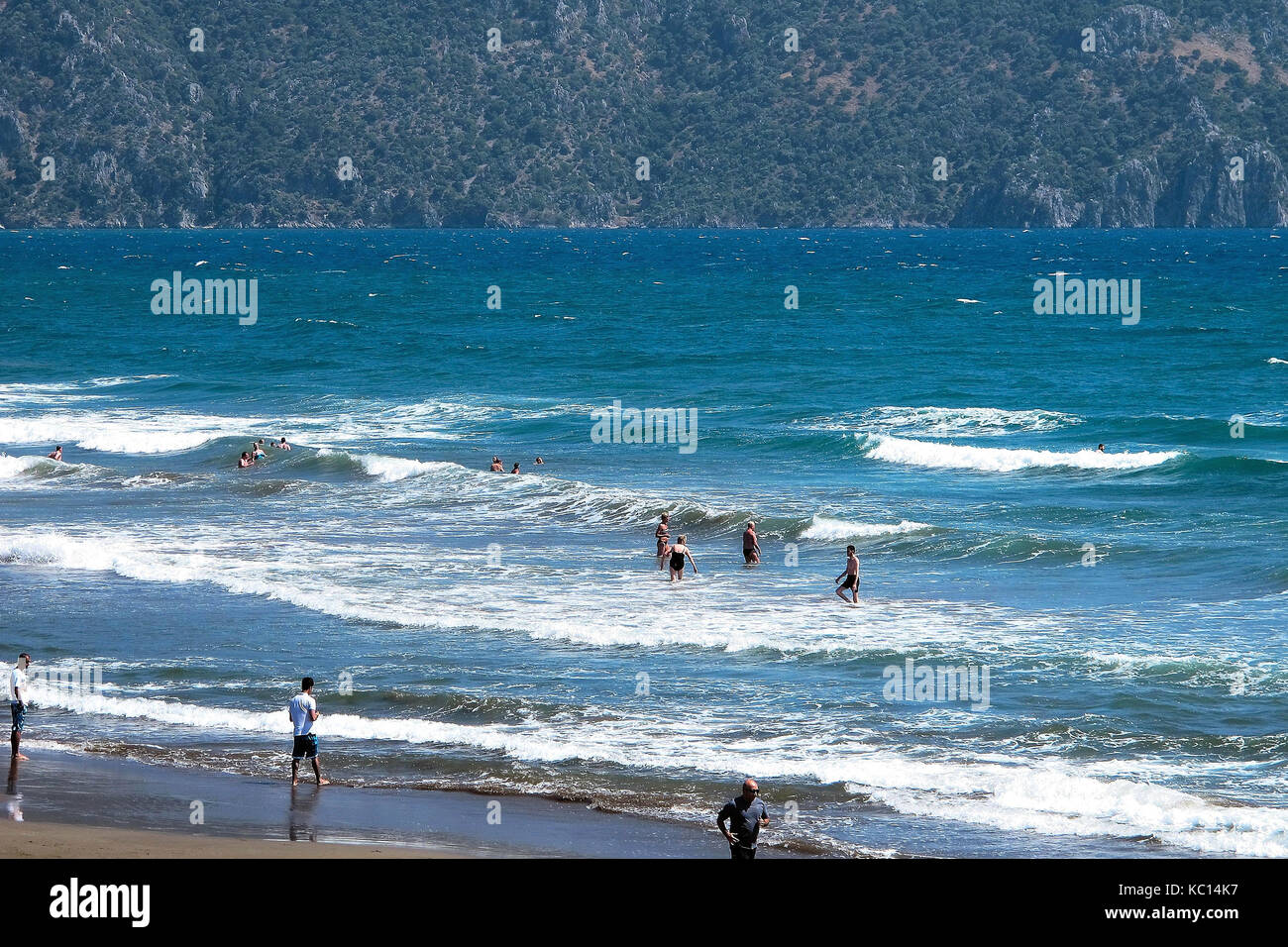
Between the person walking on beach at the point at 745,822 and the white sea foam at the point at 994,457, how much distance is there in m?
25.2

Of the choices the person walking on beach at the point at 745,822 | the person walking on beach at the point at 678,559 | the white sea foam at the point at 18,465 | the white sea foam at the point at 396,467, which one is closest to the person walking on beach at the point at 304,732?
the person walking on beach at the point at 745,822

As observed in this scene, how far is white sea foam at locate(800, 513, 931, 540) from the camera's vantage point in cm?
2886

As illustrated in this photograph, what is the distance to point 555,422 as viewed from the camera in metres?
45.5

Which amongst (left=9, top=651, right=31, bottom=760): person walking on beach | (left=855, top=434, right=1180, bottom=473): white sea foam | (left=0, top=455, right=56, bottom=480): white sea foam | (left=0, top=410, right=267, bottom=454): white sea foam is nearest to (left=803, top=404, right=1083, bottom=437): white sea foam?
(left=855, top=434, right=1180, bottom=473): white sea foam

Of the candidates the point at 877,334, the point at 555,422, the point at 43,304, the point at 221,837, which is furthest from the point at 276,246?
the point at 221,837

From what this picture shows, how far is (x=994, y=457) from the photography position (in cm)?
3791

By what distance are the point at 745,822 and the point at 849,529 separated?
55.4 ft

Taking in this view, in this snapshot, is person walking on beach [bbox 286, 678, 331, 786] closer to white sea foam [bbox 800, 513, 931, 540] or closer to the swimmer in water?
the swimmer in water

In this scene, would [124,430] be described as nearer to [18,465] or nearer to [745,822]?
[18,465]

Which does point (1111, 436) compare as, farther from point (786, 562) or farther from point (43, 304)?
point (43, 304)

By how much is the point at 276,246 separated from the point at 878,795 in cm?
15995

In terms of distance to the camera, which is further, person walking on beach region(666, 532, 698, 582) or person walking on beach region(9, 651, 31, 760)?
person walking on beach region(666, 532, 698, 582)

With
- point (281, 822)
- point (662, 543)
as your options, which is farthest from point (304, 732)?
point (662, 543)

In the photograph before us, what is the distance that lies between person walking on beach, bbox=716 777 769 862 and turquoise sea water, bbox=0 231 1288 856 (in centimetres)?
177
